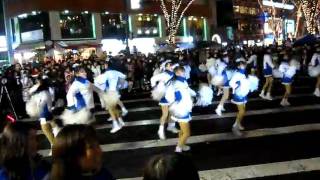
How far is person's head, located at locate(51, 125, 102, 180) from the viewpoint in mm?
2986

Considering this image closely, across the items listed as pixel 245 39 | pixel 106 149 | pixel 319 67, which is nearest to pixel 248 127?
pixel 106 149

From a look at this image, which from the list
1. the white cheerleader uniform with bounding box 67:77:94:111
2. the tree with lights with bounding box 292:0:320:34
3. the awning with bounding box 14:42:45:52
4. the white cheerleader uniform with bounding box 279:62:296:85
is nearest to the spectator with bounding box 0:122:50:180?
the white cheerleader uniform with bounding box 67:77:94:111

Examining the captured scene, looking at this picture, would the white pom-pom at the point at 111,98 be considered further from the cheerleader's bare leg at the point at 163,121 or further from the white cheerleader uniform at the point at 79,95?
the cheerleader's bare leg at the point at 163,121

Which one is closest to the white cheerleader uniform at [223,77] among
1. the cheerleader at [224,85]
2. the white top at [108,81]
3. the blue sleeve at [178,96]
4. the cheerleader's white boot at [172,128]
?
the cheerleader at [224,85]

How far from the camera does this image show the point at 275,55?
2481 centimetres

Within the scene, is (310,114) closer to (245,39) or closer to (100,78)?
(100,78)

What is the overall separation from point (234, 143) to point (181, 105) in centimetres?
157

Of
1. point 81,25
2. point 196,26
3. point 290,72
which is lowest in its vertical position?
point 290,72

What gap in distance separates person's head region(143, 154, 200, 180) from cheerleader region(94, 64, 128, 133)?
9.78 metres

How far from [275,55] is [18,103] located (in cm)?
1325

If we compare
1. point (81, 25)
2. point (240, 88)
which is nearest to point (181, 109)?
point (240, 88)

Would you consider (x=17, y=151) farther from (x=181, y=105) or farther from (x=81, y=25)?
(x=81, y=25)

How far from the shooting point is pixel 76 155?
3.03 meters

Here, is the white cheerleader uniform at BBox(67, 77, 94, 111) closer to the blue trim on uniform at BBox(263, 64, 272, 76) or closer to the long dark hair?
the long dark hair
